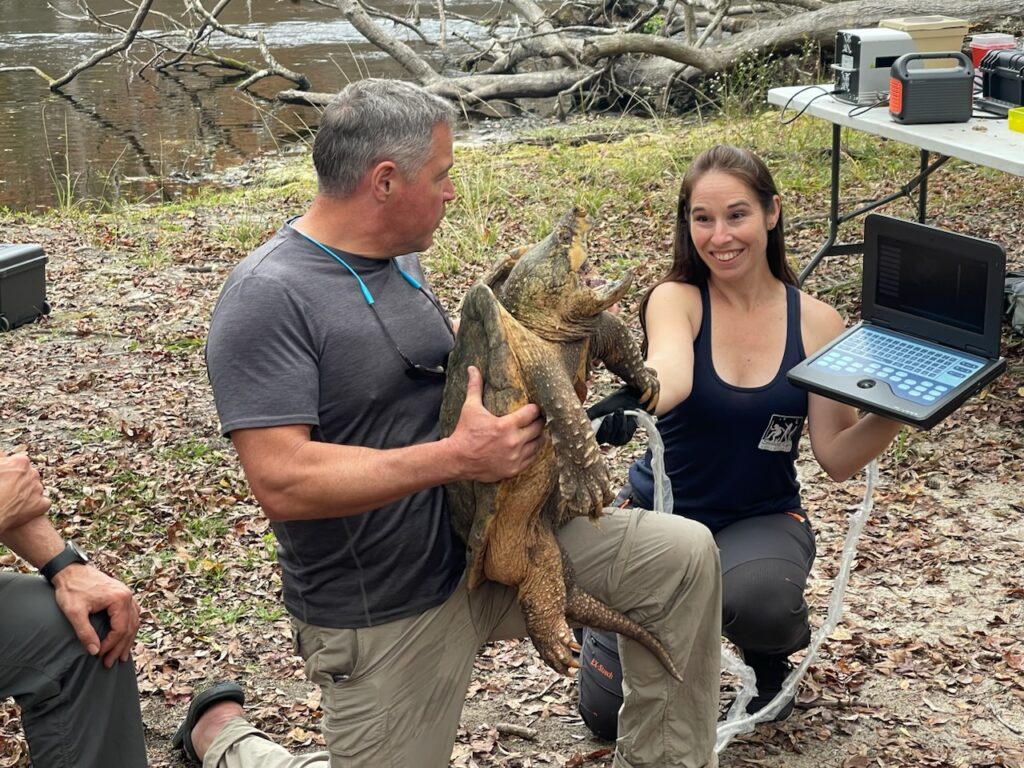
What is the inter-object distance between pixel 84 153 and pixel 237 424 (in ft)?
36.3

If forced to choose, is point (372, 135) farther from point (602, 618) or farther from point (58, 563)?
point (58, 563)

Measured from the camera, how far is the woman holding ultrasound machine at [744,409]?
3.01 metres

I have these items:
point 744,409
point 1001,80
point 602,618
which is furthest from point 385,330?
point 1001,80

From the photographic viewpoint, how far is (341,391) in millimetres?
2369

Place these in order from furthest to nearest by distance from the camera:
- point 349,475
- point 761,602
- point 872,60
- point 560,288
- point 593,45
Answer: point 593,45 → point 872,60 → point 761,602 → point 560,288 → point 349,475

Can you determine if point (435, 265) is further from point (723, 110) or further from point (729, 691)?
point (729, 691)

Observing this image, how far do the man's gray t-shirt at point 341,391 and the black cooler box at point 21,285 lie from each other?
4.40 metres

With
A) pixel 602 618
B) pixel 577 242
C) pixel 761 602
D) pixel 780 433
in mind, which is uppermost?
pixel 577 242

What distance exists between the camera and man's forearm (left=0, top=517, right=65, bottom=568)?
9.07 ft

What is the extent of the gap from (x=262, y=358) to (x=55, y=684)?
3.23 ft

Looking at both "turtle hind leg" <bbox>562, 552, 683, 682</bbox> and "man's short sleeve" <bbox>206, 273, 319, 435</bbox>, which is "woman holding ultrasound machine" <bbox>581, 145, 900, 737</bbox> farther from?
"man's short sleeve" <bbox>206, 273, 319, 435</bbox>

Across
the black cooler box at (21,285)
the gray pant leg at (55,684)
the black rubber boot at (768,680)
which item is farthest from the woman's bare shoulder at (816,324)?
the black cooler box at (21,285)

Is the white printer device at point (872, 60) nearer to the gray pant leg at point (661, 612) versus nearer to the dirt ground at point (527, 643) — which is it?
the dirt ground at point (527, 643)

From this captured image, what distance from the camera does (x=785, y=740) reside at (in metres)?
3.22
